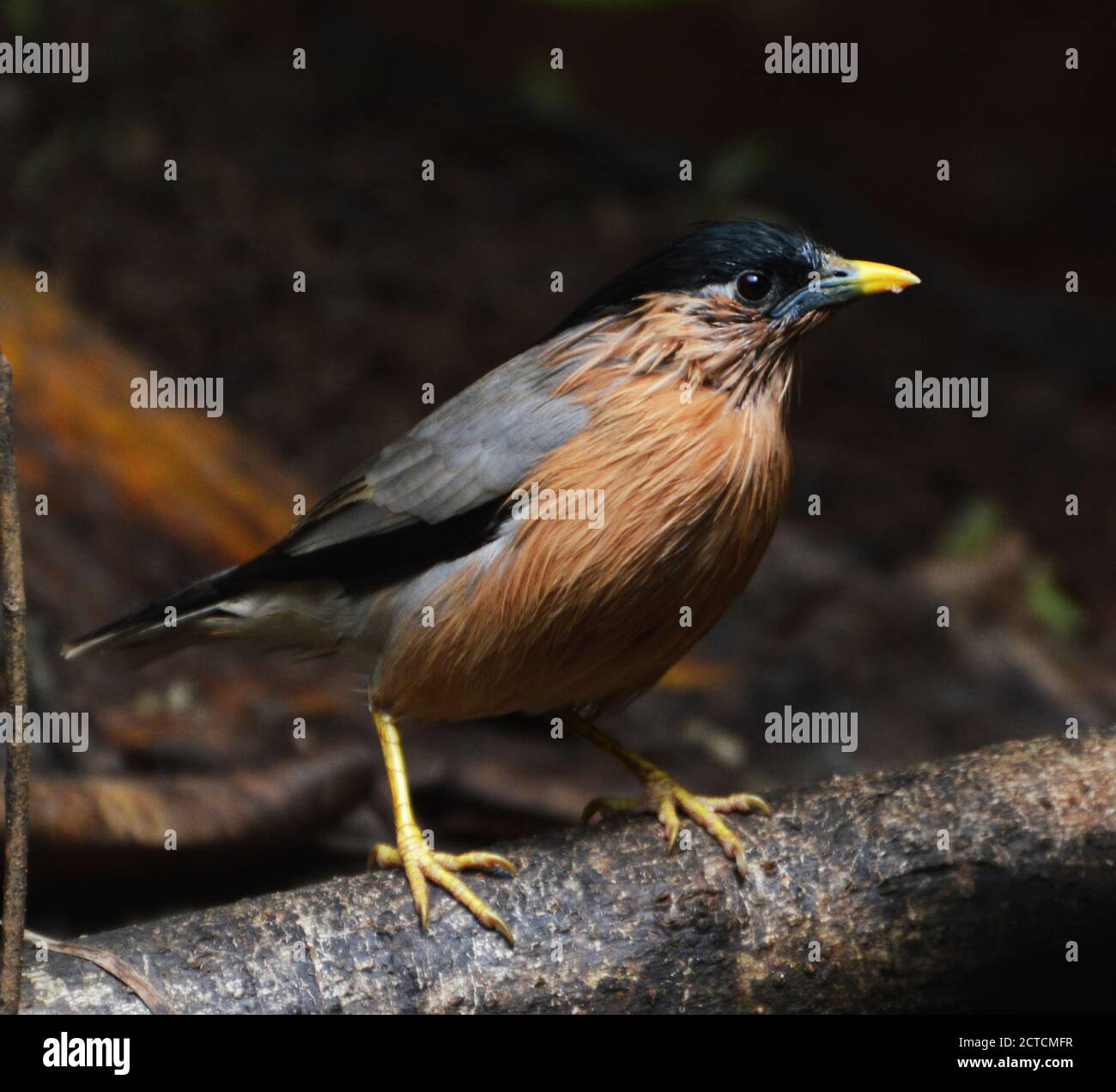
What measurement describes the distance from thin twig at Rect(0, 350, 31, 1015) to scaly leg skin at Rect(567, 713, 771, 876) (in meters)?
2.09

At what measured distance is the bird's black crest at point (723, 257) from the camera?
474 centimetres

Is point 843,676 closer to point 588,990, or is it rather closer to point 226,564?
point 226,564

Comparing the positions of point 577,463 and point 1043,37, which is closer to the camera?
point 577,463

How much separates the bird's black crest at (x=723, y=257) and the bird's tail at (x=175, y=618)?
5.89 feet

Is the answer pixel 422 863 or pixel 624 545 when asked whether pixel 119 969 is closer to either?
pixel 422 863

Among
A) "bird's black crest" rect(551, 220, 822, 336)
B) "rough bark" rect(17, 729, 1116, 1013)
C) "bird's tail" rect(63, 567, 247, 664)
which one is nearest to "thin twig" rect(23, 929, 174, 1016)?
"rough bark" rect(17, 729, 1116, 1013)

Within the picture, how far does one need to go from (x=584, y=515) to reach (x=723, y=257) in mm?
1018

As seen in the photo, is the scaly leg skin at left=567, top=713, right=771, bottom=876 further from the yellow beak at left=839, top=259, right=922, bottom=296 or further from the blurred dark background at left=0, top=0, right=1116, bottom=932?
the yellow beak at left=839, top=259, right=922, bottom=296

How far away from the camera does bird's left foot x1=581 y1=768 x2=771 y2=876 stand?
4.59 m

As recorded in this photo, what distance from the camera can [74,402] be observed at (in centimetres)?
765

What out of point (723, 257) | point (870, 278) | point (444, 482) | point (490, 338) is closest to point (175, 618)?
point (444, 482)

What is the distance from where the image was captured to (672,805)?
482 centimetres
